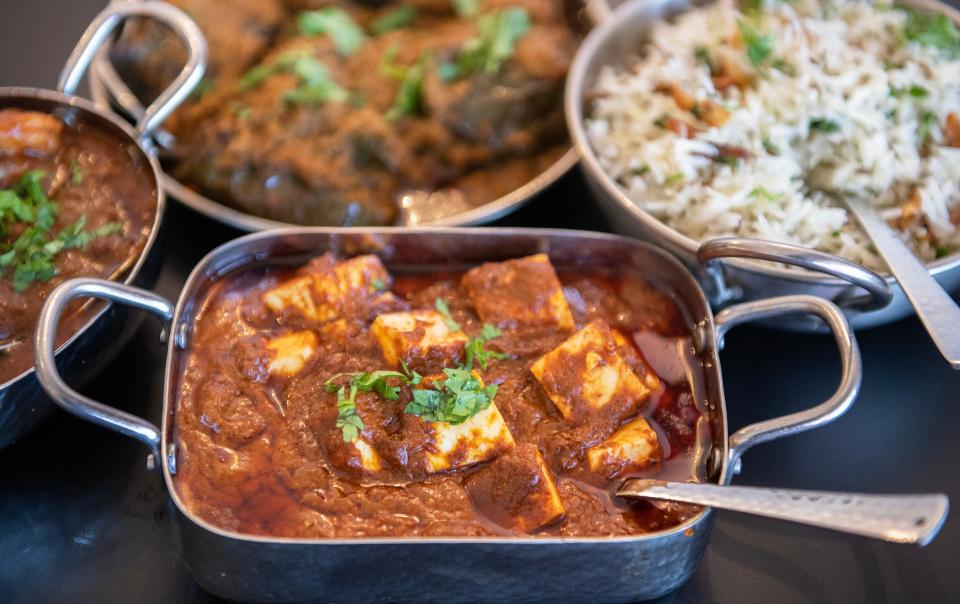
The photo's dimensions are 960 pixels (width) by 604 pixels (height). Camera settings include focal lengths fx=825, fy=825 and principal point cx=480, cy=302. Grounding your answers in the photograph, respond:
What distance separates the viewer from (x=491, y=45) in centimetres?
265

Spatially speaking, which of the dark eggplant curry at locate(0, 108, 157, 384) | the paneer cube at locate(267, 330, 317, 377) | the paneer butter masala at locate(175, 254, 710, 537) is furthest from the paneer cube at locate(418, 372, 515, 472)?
the dark eggplant curry at locate(0, 108, 157, 384)

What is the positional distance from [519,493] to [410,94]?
1430 mm

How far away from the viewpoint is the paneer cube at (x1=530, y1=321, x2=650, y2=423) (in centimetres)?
187

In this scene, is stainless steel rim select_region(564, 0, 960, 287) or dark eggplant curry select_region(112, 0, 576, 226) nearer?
stainless steel rim select_region(564, 0, 960, 287)

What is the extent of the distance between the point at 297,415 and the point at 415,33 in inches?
59.6

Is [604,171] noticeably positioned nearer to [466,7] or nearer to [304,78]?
[466,7]

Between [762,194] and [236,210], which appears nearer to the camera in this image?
[762,194]

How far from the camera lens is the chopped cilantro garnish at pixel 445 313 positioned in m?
2.01

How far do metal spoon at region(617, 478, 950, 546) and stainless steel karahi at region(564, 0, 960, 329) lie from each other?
596 millimetres

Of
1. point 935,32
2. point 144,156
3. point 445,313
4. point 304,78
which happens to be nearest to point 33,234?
point 144,156

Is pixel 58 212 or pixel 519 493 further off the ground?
pixel 58 212

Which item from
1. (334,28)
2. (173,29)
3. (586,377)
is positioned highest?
(173,29)

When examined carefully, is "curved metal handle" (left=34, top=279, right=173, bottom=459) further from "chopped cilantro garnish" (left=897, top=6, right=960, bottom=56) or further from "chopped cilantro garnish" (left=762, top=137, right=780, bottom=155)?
"chopped cilantro garnish" (left=897, top=6, right=960, bottom=56)

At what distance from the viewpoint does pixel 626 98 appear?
2.56 m
